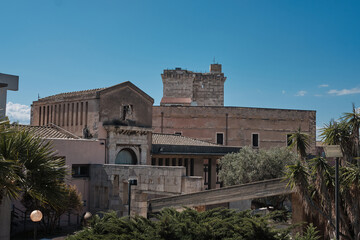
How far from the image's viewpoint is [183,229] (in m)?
9.30

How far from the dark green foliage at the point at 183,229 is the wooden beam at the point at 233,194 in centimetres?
467

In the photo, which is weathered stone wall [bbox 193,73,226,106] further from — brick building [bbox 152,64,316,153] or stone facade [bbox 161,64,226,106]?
brick building [bbox 152,64,316,153]

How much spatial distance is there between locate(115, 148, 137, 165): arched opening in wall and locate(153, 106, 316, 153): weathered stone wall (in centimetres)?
1336

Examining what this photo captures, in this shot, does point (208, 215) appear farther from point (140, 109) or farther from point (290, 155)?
point (290, 155)

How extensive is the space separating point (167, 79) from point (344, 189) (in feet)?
118

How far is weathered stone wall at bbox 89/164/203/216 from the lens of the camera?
18156 mm

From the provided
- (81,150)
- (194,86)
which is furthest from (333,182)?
(194,86)

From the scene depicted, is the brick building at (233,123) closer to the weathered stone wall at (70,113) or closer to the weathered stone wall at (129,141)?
the weathered stone wall at (129,141)

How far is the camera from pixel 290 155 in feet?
85.3

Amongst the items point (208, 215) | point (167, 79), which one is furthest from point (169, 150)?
point (167, 79)

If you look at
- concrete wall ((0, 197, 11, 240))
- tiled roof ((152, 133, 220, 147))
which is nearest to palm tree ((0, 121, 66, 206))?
concrete wall ((0, 197, 11, 240))

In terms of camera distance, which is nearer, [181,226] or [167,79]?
[181,226]

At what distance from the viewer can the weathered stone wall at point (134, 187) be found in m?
18.2

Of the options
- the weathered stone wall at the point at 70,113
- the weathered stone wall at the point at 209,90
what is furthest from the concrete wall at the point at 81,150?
the weathered stone wall at the point at 209,90
